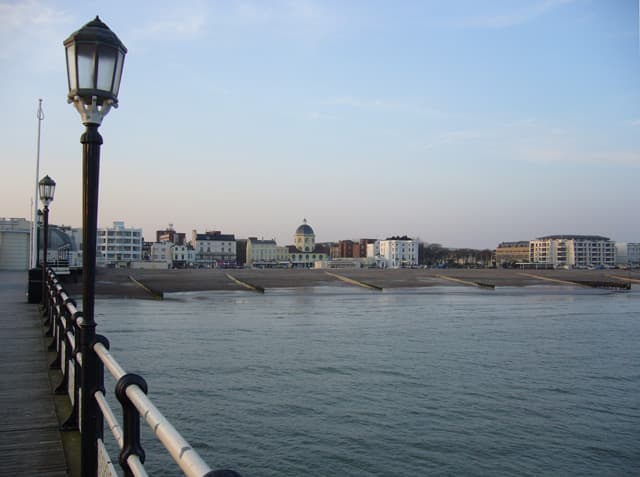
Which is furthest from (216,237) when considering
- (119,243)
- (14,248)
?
(14,248)

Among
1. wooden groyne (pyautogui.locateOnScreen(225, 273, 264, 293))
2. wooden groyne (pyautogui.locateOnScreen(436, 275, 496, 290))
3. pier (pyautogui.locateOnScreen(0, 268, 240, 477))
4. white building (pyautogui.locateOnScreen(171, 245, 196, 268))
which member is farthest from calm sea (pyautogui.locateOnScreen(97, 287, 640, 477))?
white building (pyautogui.locateOnScreen(171, 245, 196, 268))

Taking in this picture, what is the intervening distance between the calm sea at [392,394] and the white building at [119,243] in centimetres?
11869

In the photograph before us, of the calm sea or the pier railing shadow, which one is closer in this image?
the pier railing shadow

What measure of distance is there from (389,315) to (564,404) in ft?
71.5

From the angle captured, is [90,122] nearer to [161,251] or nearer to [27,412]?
[27,412]

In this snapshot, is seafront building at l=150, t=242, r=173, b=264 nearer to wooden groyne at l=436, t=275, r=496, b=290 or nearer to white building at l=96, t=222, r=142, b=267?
white building at l=96, t=222, r=142, b=267

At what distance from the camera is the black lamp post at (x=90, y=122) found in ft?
15.9

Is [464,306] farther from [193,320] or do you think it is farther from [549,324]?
[193,320]

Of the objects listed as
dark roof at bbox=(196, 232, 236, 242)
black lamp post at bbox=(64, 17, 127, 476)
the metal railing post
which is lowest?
the metal railing post

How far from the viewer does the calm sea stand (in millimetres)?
10891

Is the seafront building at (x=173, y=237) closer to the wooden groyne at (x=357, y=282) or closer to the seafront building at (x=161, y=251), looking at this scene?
the seafront building at (x=161, y=251)

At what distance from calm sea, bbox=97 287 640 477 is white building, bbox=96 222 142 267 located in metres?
119

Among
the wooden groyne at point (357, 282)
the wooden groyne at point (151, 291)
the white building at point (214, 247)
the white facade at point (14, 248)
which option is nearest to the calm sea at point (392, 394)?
the wooden groyne at point (151, 291)

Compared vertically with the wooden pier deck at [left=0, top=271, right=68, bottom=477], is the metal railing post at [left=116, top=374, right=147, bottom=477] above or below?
above
